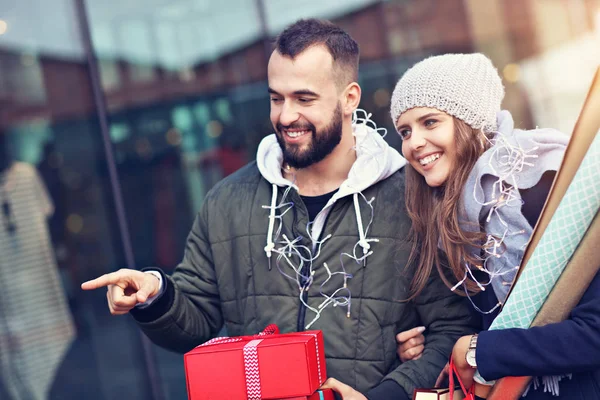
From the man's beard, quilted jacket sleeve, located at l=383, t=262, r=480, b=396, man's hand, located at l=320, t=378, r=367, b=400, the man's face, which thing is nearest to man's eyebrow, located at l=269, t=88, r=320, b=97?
the man's face

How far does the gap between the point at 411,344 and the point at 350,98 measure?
0.95 metres

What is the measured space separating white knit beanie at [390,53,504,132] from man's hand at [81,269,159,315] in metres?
1.04

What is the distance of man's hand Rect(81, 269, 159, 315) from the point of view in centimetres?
259

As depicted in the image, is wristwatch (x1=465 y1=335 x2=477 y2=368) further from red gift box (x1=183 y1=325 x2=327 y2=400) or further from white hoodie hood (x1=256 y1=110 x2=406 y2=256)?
white hoodie hood (x1=256 y1=110 x2=406 y2=256)

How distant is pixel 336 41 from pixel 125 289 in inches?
47.3

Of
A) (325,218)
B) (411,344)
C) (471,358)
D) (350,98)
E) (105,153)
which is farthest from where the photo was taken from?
(105,153)

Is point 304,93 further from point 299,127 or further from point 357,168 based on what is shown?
point 357,168

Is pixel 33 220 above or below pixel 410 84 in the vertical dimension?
below

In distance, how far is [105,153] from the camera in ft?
15.7

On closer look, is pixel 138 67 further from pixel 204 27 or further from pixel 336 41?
pixel 336 41

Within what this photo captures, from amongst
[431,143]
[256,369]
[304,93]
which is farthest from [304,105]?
[256,369]

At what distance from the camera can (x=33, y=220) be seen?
15.8ft

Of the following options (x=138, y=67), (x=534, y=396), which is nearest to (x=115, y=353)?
(x=138, y=67)

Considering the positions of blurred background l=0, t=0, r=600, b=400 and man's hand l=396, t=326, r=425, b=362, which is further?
blurred background l=0, t=0, r=600, b=400
